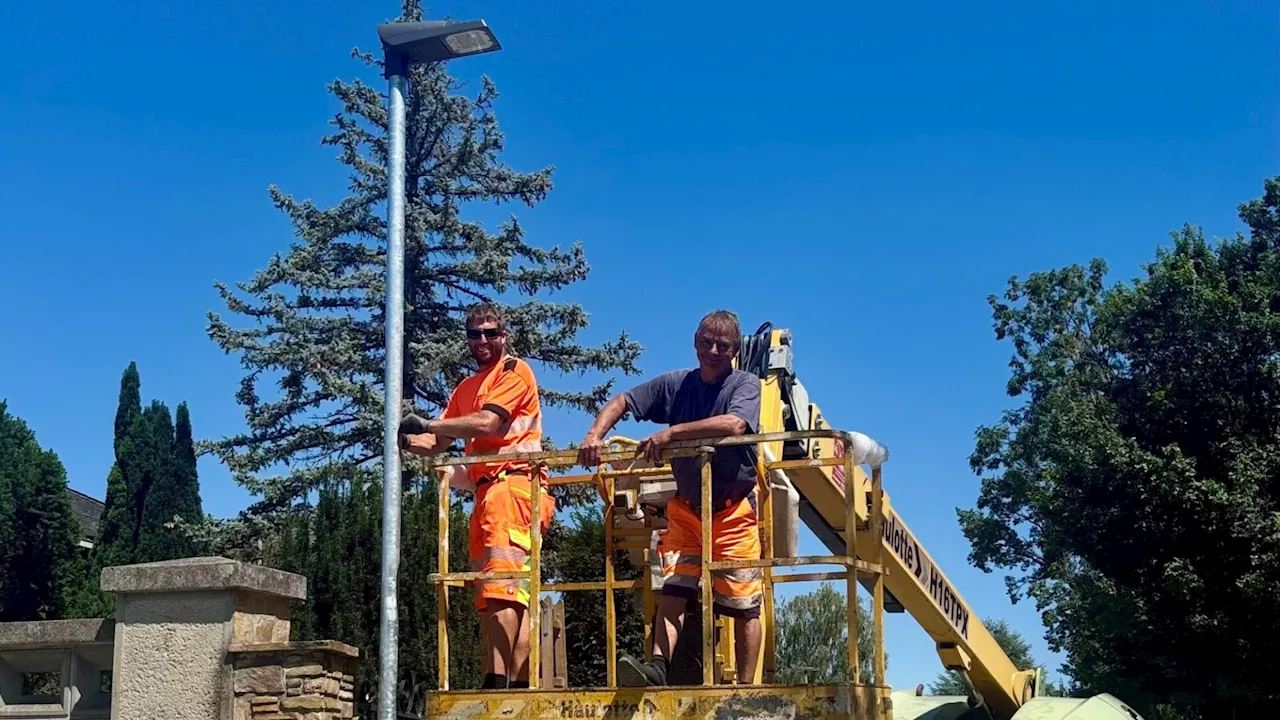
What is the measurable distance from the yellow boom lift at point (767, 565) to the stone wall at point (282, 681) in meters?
1.46

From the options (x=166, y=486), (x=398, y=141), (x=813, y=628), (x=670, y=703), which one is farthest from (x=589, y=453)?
(x=813, y=628)

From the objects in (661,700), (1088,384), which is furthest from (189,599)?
(1088,384)

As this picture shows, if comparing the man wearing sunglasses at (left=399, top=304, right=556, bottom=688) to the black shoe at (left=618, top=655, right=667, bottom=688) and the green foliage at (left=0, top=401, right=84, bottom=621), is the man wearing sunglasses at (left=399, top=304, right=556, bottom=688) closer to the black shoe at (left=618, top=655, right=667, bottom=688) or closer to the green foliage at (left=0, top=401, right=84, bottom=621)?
the black shoe at (left=618, top=655, right=667, bottom=688)

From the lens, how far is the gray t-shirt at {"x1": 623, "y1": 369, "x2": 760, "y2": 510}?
6.78 metres

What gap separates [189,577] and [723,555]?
3143mm

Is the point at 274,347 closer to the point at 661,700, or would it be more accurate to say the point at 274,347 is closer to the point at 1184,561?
the point at 1184,561

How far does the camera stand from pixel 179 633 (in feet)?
26.5

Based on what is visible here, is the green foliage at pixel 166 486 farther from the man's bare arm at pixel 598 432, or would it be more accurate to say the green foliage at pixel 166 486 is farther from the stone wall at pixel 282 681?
the man's bare arm at pixel 598 432

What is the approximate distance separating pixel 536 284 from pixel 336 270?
3.73 m

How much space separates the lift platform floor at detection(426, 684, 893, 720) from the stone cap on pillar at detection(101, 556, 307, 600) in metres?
1.88

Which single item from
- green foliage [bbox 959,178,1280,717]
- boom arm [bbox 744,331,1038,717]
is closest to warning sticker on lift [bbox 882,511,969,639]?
boom arm [bbox 744,331,1038,717]

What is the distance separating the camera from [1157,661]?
2170 cm

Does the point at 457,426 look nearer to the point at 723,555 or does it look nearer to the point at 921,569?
the point at 723,555

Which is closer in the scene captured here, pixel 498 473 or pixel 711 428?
pixel 711 428
